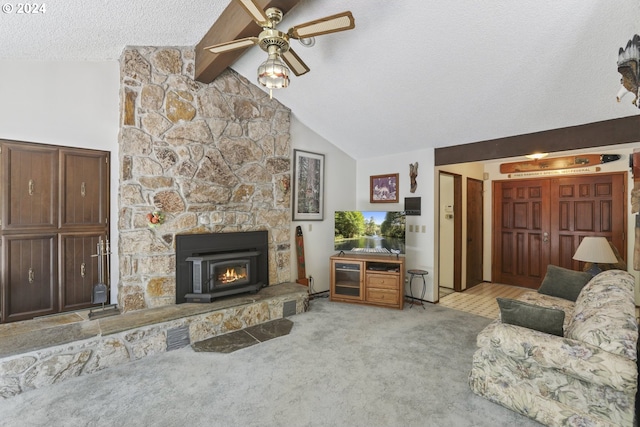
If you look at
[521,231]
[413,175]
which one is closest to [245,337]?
[413,175]

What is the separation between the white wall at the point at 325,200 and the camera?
449cm

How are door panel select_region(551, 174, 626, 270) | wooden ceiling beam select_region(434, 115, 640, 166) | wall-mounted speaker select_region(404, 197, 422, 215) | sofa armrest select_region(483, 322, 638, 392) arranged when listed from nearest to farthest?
1. sofa armrest select_region(483, 322, 638, 392)
2. wooden ceiling beam select_region(434, 115, 640, 166)
3. door panel select_region(551, 174, 626, 270)
4. wall-mounted speaker select_region(404, 197, 422, 215)

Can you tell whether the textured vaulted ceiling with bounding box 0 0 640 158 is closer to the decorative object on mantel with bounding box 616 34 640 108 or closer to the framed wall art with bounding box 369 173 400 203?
the decorative object on mantel with bounding box 616 34 640 108

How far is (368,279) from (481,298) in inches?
77.6

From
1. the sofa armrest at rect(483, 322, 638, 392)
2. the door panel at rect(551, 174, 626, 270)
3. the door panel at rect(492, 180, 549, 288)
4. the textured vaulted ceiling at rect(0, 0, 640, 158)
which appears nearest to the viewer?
the sofa armrest at rect(483, 322, 638, 392)

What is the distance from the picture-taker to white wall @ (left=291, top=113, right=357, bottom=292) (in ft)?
14.7

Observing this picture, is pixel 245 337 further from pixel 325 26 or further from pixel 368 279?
pixel 325 26

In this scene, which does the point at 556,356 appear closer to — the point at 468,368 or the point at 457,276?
the point at 468,368

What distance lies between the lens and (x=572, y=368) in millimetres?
1720

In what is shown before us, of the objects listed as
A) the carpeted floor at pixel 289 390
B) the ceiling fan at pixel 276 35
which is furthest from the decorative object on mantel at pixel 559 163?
the ceiling fan at pixel 276 35

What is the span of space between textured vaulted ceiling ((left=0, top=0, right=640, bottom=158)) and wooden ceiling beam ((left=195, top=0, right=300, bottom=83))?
99mm

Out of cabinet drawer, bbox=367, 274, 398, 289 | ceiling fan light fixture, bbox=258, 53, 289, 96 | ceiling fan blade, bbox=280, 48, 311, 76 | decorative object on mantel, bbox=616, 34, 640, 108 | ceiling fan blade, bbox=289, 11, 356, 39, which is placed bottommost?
cabinet drawer, bbox=367, 274, 398, 289

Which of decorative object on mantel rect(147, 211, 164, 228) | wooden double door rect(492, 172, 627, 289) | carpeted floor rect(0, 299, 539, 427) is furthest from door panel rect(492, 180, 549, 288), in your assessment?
decorative object on mantel rect(147, 211, 164, 228)

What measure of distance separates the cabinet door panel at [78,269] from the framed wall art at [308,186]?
242 centimetres
